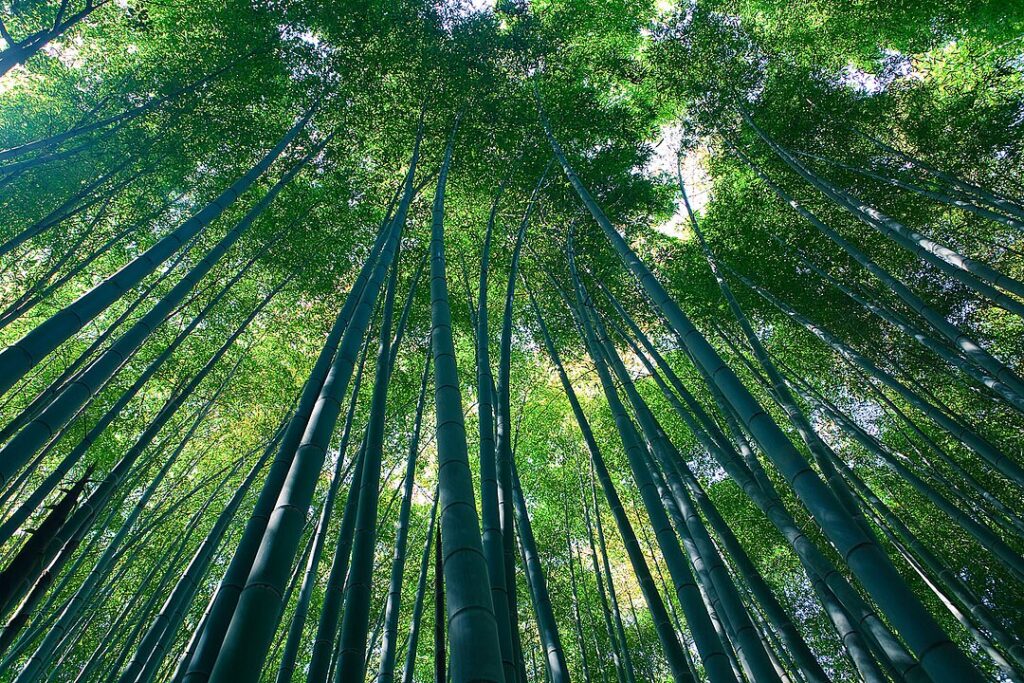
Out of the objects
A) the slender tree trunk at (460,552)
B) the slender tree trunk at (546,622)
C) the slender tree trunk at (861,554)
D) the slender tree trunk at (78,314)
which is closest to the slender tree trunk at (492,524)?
the slender tree trunk at (460,552)

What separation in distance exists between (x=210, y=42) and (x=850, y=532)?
633 centimetres

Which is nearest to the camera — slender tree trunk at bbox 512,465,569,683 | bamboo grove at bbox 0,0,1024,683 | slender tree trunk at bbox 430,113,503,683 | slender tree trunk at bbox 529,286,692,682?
slender tree trunk at bbox 430,113,503,683

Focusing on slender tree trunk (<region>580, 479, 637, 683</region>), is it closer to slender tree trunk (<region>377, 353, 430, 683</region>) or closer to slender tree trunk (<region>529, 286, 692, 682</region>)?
slender tree trunk (<region>529, 286, 692, 682</region>)

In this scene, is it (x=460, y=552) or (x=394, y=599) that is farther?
(x=394, y=599)

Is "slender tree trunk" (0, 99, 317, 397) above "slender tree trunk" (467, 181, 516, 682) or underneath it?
above

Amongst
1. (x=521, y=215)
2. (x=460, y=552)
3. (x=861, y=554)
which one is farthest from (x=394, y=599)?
(x=521, y=215)

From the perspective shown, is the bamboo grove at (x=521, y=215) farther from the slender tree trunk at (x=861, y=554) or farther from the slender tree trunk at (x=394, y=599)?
the slender tree trunk at (x=861, y=554)

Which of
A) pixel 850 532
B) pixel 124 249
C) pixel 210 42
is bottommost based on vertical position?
pixel 850 532

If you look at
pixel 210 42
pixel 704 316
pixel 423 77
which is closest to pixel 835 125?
pixel 704 316

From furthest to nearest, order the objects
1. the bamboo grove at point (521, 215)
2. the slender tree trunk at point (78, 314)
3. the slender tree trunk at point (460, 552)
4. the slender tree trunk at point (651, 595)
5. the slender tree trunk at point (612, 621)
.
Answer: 1. the bamboo grove at point (521, 215)
2. the slender tree trunk at point (612, 621)
3. the slender tree trunk at point (651, 595)
4. the slender tree trunk at point (78, 314)
5. the slender tree trunk at point (460, 552)

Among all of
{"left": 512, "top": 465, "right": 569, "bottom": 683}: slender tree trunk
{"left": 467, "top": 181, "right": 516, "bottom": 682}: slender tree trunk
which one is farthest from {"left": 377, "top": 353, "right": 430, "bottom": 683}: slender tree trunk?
{"left": 467, "top": 181, "right": 516, "bottom": 682}: slender tree trunk

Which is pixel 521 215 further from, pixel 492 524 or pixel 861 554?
pixel 861 554

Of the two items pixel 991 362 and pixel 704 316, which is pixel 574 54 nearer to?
pixel 704 316

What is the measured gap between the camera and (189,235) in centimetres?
271
